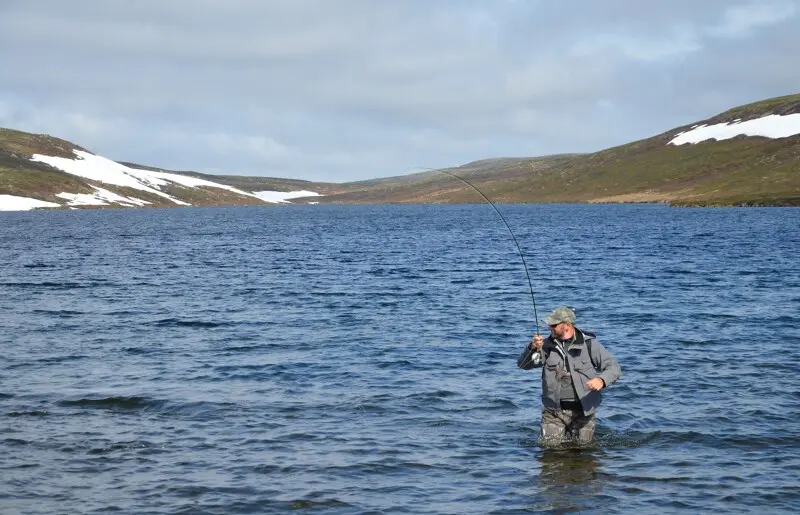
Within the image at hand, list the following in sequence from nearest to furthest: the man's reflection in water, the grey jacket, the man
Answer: the man's reflection in water, the man, the grey jacket

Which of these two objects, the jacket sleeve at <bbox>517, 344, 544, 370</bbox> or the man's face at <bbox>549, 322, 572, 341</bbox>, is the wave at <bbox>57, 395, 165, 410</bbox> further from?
the man's face at <bbox>549, 322, 572, 341</bbox>

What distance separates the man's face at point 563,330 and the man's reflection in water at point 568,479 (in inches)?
94.3

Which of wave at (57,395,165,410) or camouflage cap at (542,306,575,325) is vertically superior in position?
camouflage cap at (542,306,575,325)

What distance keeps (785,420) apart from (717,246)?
198 ft

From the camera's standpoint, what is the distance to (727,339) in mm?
30281

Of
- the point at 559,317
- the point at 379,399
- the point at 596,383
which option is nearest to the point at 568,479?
the point at 596,383

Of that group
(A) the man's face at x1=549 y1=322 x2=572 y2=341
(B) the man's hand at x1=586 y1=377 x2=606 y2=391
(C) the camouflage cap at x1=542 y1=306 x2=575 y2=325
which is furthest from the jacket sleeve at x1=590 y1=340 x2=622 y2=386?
(C) the camouflage cap at x1=542 y1=306 x2=575 y2=325

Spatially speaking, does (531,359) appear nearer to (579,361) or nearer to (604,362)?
(579,361)

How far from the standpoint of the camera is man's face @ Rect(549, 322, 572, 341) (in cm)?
1617

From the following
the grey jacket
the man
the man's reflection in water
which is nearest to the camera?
the man's reflection in water

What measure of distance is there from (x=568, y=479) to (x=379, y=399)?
6.92 meters

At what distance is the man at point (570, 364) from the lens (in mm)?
16109

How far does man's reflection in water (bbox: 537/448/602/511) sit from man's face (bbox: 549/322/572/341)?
7.86ft

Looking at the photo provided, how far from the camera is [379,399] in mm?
21969
